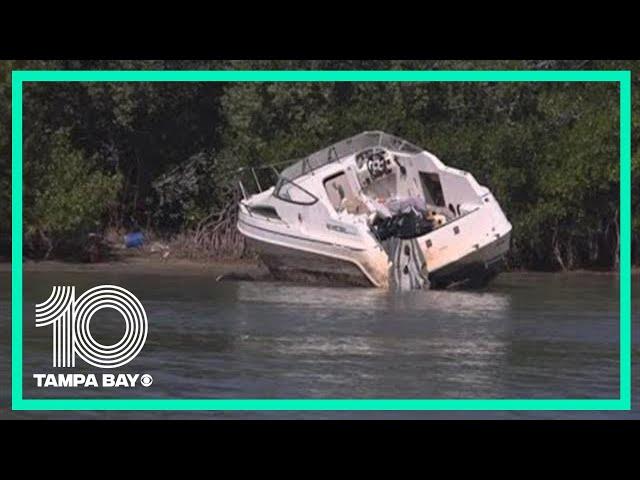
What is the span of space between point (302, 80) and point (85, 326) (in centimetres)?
241

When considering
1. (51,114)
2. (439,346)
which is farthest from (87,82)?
(439,346)

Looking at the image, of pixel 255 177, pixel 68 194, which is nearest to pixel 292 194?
pixel 255 177

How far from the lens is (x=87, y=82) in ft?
47.7

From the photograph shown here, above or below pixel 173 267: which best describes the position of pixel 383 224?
above

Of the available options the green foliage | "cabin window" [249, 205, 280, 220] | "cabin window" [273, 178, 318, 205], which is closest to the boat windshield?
"cabin window" [273, 178, 318, 205]

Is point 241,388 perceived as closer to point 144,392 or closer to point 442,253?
point 144,392

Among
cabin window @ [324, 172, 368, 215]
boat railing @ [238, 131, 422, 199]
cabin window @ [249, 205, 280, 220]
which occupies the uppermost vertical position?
boat railing @ [238, 131, 422, 199]

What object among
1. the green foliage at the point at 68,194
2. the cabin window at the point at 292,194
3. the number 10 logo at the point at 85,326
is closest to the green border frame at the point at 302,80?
the number 10 logo at the point at 85,326

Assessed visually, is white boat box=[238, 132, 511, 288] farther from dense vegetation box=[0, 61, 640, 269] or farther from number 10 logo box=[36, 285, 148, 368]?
number 10 logo box=[36, 285, 148, 368]

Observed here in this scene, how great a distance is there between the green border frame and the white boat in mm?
1650

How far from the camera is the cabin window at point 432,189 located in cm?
1560

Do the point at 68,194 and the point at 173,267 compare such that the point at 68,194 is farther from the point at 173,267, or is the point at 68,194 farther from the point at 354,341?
the point at 354,341

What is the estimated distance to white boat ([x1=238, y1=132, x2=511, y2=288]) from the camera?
15.7m

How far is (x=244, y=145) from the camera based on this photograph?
1584 cm
